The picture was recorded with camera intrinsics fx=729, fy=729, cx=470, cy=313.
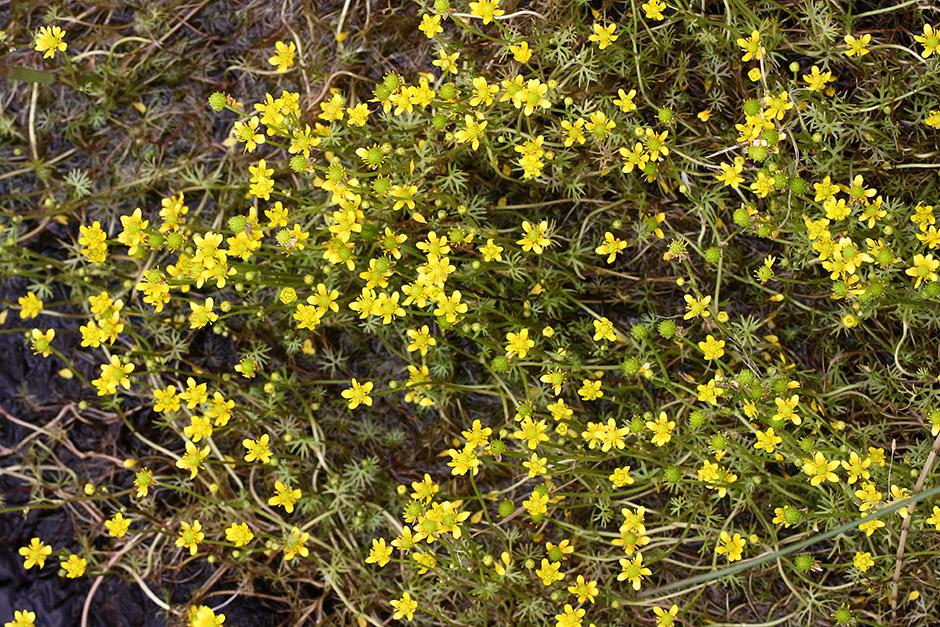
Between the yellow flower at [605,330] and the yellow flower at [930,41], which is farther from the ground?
the yellow flower at [930,41]

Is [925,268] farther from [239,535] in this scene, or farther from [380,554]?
[239,535]

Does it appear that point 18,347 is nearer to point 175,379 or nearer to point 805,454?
point 175,379

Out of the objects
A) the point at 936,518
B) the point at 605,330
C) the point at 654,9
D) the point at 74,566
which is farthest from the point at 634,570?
the point at 74,566

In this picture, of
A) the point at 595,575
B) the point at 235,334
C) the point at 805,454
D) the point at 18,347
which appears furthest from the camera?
the point at 18,347

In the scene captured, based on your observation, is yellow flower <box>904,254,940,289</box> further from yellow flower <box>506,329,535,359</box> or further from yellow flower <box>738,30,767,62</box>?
yellow flower <box>506,329,535,359</box>

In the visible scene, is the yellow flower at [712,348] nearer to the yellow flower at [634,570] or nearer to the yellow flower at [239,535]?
the yellow flower at [634,570]

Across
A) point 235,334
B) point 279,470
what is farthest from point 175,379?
point 279,470

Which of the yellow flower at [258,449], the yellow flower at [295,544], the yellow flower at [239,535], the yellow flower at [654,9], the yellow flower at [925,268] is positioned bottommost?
the yellow flower at [295,544]

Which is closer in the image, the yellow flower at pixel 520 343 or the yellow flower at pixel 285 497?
the yellow flower at pixel 520 343

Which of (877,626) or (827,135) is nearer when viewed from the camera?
(877,626)

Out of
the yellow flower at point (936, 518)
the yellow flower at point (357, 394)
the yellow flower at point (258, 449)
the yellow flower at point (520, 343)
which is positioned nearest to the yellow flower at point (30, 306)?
the yellow flower at point (258, 449)

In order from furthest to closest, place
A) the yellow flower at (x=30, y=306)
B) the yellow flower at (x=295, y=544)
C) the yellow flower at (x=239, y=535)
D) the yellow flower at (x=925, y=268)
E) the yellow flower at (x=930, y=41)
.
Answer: the yellow flower at (x=30, y=306) < the yellow flower at (x=295, y=544) < the yellow flower at (x=239, y=535) < the yellow flower at (x=930, y=41) < the yellow flower at (x=925, y=268)
